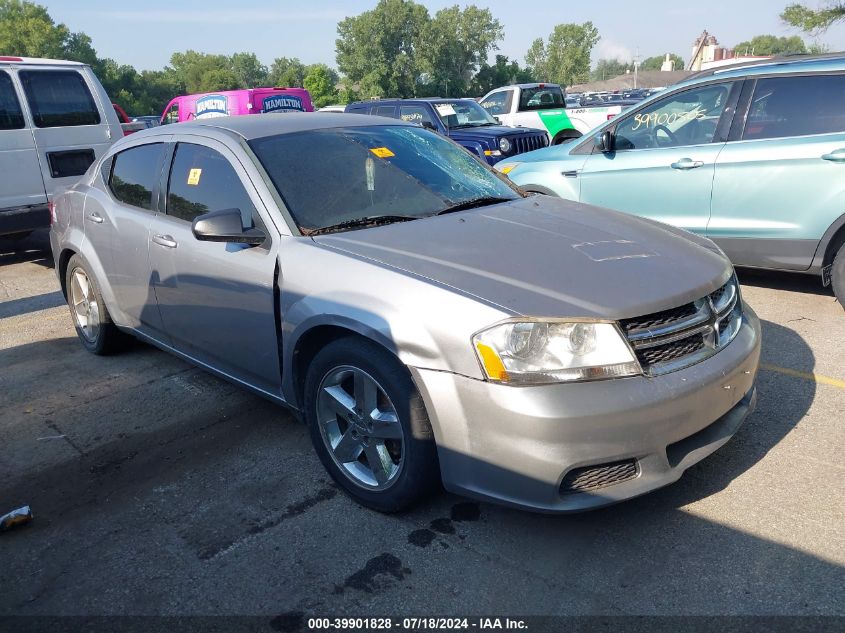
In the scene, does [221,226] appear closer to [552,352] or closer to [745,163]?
[552,352]

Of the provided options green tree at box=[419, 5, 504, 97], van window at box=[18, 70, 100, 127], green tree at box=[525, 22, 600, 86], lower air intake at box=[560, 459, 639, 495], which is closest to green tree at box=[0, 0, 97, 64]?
green tree at box=[419, 5, 504, 97]

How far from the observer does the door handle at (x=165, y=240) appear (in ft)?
13.2

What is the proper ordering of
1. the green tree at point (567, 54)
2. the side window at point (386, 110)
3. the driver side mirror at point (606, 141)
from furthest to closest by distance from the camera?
the green tree at point (567, 54)
the side window at point (386, 110)
the driver side mirror at point (606, 141)

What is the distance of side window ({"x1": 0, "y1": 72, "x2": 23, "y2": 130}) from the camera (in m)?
7.87

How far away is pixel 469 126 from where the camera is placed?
13344 mm

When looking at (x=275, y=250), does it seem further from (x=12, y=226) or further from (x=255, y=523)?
(x=12, y=226)

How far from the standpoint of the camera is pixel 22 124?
7977mm

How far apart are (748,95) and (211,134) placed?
423 centimetres

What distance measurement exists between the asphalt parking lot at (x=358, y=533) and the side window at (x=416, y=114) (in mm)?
9674

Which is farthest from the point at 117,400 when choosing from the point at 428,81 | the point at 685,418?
the point at 428,81

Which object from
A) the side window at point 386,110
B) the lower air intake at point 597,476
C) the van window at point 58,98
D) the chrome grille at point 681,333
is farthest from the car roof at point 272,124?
the side window at point 386,110

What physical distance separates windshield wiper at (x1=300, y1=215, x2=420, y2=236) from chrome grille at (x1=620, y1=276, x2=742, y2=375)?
4.33 ft

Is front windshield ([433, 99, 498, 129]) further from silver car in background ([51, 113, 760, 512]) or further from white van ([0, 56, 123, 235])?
silver car in background ([51, 113, 760, 512])

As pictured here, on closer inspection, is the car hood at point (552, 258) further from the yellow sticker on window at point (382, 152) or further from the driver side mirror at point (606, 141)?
the driver side mirror at point (606, 141)
